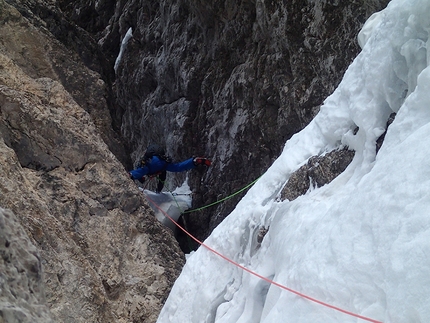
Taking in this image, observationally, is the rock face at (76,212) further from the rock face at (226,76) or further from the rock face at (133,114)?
the rock face at (226,76)

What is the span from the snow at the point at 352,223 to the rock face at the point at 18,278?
1.41 metres

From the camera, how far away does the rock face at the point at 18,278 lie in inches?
84.0

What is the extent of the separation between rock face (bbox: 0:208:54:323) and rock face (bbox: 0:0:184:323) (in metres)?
1.24

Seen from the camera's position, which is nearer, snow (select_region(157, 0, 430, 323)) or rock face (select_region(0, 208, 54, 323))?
rock face (select_region(0, 208, 54, 323))

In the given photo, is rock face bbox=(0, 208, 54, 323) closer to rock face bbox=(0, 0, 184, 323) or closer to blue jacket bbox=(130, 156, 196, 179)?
rock face bbox=(0, 0, 184, 323)

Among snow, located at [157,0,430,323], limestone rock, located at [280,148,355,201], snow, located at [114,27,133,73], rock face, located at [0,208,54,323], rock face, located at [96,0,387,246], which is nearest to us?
rock face, located at [0,208,54,323]

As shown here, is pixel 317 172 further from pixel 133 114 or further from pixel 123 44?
pixel 123 44

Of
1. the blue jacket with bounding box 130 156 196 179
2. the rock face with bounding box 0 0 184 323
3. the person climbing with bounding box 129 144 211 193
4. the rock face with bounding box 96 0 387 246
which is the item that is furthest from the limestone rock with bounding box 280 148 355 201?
the blue jacket with bounding box 130 156 196 179

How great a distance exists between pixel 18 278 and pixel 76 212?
2606 millimetres

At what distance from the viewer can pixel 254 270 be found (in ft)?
11.8

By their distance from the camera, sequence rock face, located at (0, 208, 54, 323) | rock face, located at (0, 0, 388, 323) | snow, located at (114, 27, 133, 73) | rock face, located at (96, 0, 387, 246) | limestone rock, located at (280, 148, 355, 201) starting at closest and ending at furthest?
1. rock face, located at (0, 208, 54, 323)
2. limestone rock, located at (280, 148, 355, 201)
3. rock face, located at (0, 0, 388, 323)
4. rock face, located at (96, 0, 387, 246)
5. snow, located at (114, 27, 133, 73)

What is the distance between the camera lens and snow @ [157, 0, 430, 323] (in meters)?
2.24

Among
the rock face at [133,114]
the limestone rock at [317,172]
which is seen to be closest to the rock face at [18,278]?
the rock face at [133,114]

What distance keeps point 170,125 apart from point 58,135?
20.0 ft
